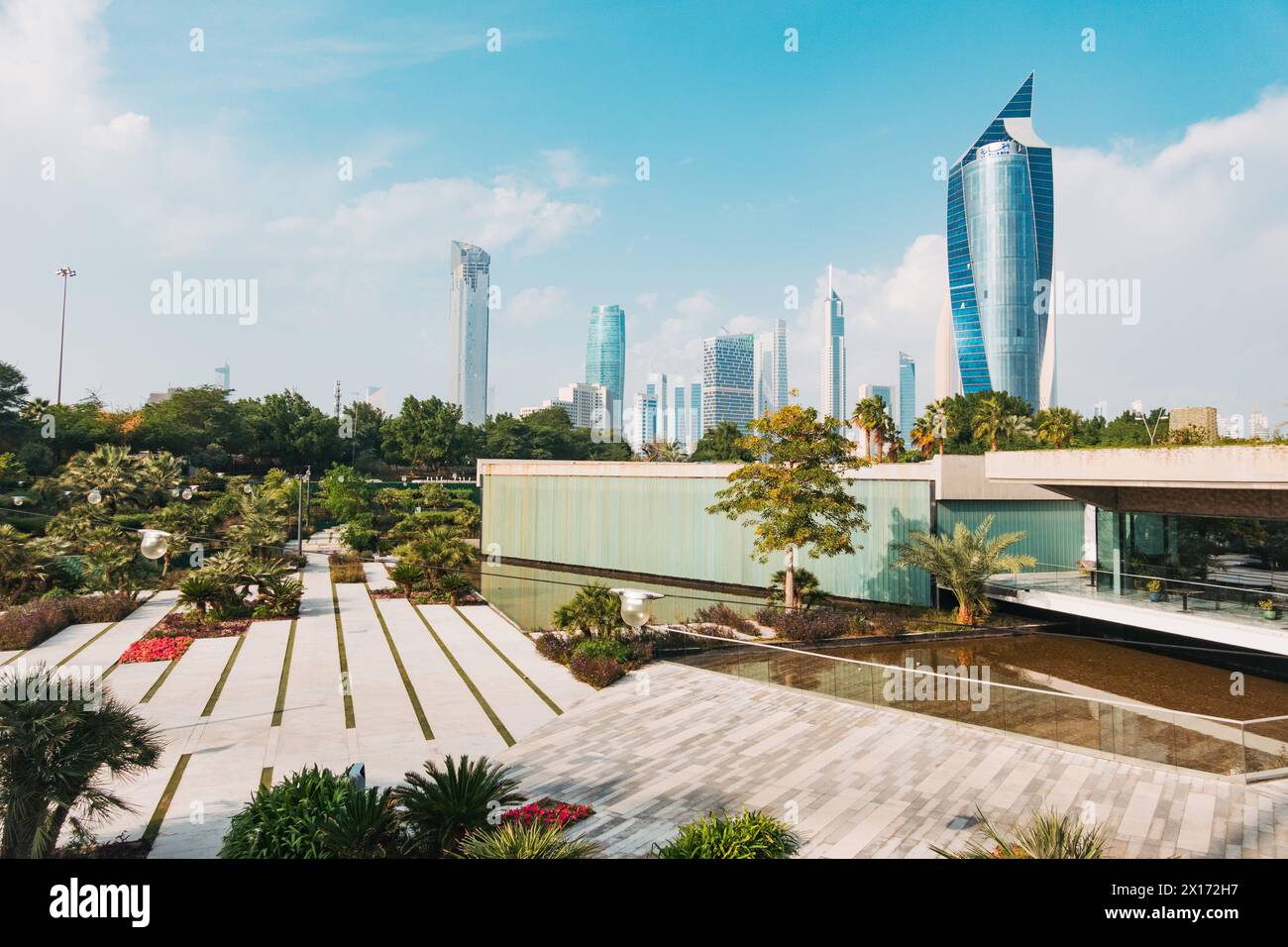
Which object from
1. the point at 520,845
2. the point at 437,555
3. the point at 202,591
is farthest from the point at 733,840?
the point at 437,555

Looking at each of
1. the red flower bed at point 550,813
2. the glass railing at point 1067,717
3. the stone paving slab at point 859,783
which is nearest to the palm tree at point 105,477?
the stone paving slab at point 859,783

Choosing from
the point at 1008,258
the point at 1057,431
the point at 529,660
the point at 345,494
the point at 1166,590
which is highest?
the point at 1008,258

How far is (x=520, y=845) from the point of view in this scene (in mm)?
6883

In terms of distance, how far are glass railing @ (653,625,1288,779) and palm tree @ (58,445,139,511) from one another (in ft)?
100

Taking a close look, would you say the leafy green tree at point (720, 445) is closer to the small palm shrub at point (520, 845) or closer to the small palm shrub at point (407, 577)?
the small palm shrub at point (407, 577)

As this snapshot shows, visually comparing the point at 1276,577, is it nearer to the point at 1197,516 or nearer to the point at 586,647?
the point at 1197,516

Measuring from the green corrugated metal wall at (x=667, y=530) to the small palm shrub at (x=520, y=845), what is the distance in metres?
18.9

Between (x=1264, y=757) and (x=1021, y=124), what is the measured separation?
14905 centimetres

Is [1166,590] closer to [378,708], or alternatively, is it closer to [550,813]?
[550,813]

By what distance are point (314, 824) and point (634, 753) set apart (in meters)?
5.02

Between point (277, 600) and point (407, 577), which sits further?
point (407, 577)

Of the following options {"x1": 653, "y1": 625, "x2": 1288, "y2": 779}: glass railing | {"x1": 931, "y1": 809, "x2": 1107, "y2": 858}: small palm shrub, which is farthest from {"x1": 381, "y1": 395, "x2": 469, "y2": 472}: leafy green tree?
{"x1": 931, "y1": 809, "x2": 1107, "y2": 858}: small palm shrub

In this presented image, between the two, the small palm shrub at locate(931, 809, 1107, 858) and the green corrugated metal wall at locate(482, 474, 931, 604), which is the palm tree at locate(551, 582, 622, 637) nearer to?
the green corrugated metal wall at locate(482, 474, 931, 604)

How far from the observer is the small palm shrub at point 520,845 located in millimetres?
6801
